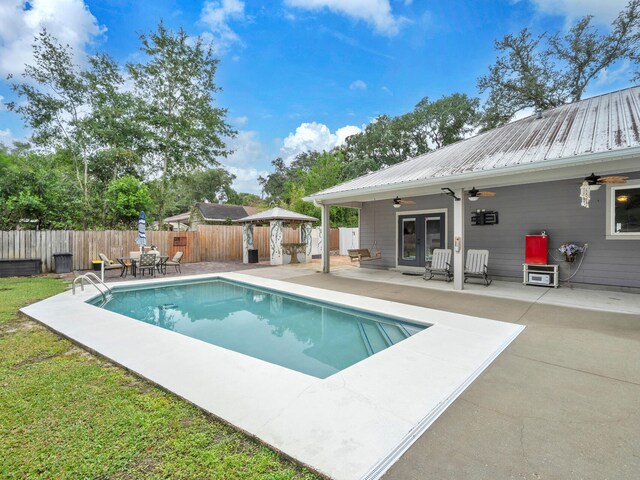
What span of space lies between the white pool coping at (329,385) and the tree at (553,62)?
20461 millimetres

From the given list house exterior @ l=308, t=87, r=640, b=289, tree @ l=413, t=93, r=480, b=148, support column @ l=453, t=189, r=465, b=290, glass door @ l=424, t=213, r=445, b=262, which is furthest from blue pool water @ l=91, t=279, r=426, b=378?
tree @ l=413, t=93, r=480, b=148

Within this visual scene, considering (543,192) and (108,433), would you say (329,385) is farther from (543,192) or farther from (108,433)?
(543,192)

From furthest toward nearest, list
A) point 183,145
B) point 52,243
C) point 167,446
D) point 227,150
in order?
1. point 227,150
2. point 183,145
3. point 52,243
4. point 167,446

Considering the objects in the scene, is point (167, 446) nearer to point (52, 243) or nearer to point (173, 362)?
point (173, 362)

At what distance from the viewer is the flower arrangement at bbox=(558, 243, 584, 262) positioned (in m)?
7.49

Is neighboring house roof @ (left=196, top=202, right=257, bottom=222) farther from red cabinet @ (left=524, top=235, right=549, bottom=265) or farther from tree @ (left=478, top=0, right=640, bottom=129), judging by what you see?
red cabinet @ (left=524, top=235, right=549, bottom=265)

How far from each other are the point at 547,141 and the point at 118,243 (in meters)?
15.3

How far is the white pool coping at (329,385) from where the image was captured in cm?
208

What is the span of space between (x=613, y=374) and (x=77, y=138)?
20350 mm

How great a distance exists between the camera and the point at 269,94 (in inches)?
703

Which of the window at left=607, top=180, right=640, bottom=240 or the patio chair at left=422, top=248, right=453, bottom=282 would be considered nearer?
the window at left=607, top=180, right=640, bottom=240

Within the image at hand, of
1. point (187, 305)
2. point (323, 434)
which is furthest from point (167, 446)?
point (187, 305)

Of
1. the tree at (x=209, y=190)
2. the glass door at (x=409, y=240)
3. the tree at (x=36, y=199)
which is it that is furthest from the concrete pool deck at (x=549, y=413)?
the tree at (x=209, y=190)

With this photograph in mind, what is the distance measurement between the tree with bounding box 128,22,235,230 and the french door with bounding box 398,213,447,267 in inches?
535
